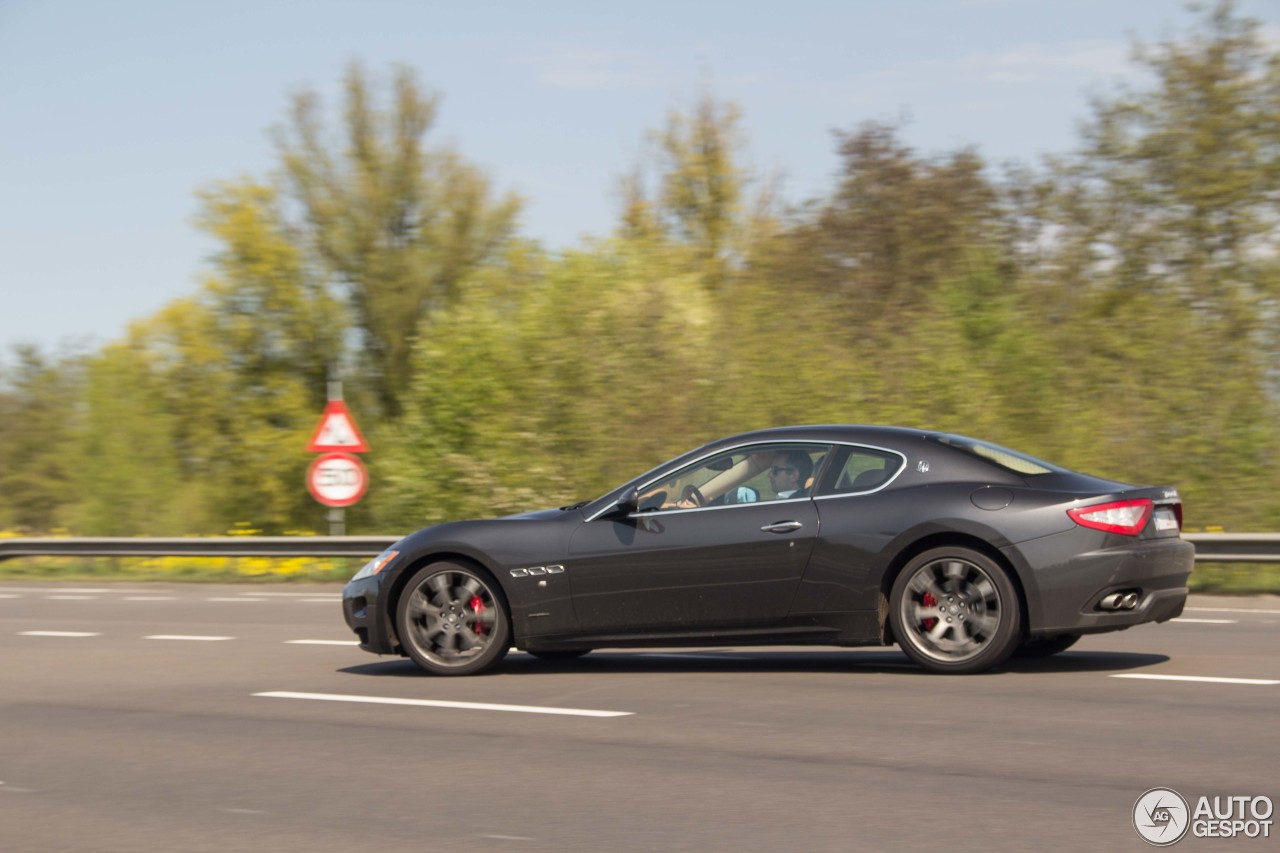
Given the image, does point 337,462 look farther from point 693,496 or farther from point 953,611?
point 953,611

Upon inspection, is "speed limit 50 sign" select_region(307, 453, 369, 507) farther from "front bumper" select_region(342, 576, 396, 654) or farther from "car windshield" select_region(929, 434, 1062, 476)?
"car windshield" select_region(929, 434, 1062, 476)

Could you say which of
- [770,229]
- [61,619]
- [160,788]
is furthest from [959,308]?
[160,788]

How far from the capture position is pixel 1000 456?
885 cm

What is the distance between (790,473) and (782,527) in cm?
37

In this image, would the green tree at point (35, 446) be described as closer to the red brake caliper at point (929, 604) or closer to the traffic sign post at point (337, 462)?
the traffic sign post at point (337, 462)

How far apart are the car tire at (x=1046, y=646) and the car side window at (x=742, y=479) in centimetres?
161

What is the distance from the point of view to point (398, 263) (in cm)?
3688

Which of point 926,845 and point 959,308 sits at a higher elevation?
point 959,308

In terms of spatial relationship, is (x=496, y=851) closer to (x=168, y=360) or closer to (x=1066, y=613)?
(x=1066, y=613)

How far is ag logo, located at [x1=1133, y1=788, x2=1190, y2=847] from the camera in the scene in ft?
16.4

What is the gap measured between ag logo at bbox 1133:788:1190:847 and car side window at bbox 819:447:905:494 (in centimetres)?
330

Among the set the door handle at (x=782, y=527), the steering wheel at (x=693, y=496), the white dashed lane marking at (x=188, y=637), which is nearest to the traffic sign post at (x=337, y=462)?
the white dashed lane marking at (x=188, y=637)

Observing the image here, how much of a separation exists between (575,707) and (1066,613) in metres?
2.59

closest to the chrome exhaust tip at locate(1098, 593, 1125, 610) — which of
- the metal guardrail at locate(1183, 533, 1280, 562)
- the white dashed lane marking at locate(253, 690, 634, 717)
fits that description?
the white dashed lane marking at locate(253, 690, 634, 717)
